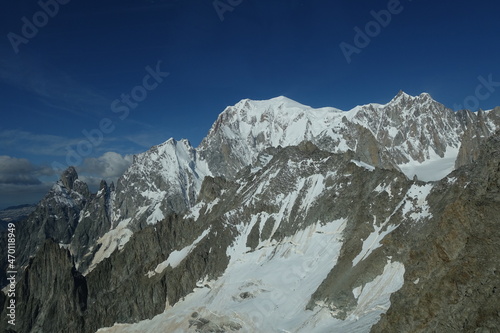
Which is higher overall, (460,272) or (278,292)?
(278,292)

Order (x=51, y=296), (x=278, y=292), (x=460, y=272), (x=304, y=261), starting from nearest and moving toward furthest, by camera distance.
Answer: (x=460, y=272), (x=278, y=292), (x=304, y=261), (x=51, y=296)

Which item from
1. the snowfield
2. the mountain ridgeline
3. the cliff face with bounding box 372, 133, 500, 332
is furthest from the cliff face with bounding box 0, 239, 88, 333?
the cliff face with bounding box 372, 133, 500, 332

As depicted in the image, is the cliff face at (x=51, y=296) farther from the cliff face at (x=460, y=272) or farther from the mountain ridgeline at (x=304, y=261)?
the cliff face at (x=460, y=272)

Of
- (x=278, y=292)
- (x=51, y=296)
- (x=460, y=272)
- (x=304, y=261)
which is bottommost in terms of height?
(x=460, y=272)

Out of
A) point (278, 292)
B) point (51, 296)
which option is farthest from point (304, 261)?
point (51, 296)

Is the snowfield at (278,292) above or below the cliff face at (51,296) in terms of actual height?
below

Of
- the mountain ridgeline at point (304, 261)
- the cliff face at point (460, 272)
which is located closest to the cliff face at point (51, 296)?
the mountain ridgeline at point (304, 261)

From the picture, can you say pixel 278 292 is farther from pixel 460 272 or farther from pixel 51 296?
pixel 51 296

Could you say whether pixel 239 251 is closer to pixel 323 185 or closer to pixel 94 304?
pixel 323 185

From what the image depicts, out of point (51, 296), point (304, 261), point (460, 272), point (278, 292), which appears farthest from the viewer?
point (51, 296)

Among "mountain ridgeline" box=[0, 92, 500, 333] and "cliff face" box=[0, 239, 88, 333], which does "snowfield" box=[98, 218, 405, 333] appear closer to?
"mountain ridgeline" box=[0, 92, 500, 333]

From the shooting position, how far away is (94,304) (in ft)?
456

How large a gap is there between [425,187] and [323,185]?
39879 millimetres

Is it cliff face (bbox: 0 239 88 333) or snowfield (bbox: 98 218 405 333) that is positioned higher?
cliff face (bbox: 0 239 88 333)
